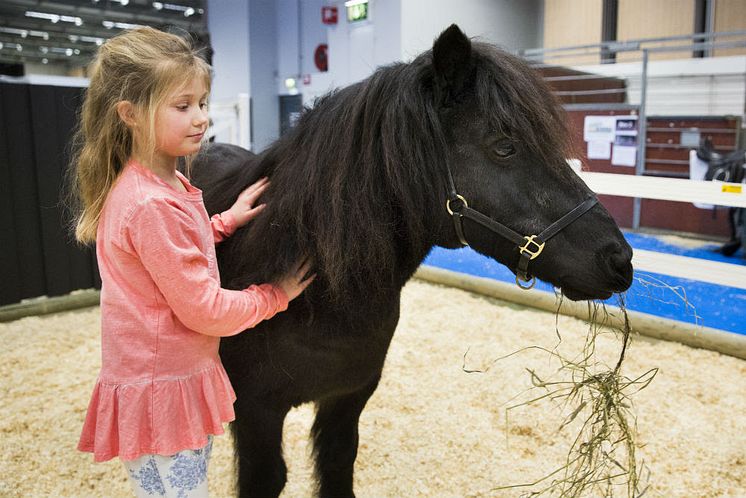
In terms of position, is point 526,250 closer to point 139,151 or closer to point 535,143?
point 535,143

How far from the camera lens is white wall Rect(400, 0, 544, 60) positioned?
5445 mm

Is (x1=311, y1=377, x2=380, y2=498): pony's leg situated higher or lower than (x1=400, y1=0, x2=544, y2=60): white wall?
lower

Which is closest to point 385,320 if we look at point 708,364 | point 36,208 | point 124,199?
point 124,199

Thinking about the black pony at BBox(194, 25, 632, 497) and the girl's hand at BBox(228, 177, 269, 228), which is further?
the girl's hand at BBox(228, 177, 269, 228)

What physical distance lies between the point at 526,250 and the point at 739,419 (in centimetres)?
201

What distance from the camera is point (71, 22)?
16031 mm

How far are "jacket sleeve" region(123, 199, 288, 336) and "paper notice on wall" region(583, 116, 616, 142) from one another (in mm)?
6130

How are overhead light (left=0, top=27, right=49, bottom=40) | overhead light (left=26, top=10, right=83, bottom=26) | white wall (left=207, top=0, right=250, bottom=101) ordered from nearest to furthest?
1. white wall (left=207, top=0, right=250, bottom=101)
2. overhead light (left=26, top=10, right=83, bottom=26)
3. overhead light (left=0, top=27, right=49, bottom=40)

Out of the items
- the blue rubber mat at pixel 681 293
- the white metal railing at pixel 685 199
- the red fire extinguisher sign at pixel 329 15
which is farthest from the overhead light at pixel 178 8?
the white metal railing at pixel 685 199

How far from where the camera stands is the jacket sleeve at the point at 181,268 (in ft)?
3.16

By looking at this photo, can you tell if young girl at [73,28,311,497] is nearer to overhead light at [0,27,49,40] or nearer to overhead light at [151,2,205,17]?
overhead light at [151,2,205,17]

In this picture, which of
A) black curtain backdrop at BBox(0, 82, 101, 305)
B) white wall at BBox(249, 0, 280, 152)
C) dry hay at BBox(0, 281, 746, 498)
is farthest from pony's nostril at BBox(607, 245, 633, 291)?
white wall at BBox(249, 0, 280, 152)

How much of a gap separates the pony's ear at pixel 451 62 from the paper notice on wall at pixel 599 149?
579cm

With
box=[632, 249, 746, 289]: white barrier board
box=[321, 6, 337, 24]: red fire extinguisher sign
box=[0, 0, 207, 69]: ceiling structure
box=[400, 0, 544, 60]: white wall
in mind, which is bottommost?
box=[632, 249, 746, 289]: white barrier board
